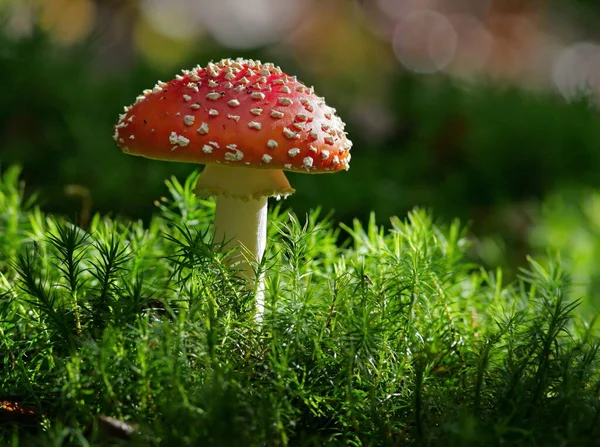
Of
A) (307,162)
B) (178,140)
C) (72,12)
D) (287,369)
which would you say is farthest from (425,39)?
(287,369)

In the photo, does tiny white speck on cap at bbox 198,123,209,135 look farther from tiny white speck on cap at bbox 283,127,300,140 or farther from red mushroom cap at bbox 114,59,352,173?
tiny white speck on cap at bbox 283,127,300,140

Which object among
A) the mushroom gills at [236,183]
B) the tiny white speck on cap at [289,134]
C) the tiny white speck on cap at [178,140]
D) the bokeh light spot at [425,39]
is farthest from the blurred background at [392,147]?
the bokeh light spot at [425,39]

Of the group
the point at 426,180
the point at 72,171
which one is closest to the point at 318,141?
the point at 72,171

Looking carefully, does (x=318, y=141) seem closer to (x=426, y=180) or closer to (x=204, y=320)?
(x=204, y=320)

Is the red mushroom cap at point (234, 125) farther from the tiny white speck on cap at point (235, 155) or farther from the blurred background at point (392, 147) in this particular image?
the blurred background at point (392, 147)

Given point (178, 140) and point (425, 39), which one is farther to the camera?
point (425, 39)

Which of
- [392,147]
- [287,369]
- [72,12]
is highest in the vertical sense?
[72,12]

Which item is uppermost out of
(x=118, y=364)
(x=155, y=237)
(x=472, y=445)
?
(x=155, y=237)

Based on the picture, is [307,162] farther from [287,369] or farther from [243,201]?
[287,369]
